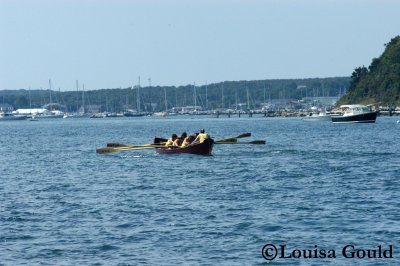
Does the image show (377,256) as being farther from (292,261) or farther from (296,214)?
(296,214)

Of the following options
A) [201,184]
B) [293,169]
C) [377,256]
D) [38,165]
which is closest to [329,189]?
[201,184]

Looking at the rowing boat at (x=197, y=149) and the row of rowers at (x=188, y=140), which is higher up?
the row of rowers at (x=188, y=140)

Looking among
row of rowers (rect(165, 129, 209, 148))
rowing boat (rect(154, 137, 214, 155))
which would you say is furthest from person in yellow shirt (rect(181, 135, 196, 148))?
rowing boat (rect(154, 137, 214, 155))

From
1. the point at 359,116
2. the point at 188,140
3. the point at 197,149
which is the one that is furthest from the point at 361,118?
the point at 197,149

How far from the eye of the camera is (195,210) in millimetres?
40406

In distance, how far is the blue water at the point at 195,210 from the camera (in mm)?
32250
